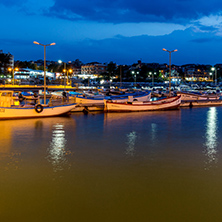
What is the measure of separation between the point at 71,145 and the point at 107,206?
9441mm

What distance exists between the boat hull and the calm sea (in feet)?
21.4

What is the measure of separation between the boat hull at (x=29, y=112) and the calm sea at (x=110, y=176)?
653cm

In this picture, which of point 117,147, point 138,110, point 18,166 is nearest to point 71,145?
point 117,147

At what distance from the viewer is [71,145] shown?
60.6 ft

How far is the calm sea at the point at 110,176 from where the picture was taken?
29.8ft

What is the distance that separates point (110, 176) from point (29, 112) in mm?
19124

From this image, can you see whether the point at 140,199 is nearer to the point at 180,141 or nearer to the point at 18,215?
the point at 18,215

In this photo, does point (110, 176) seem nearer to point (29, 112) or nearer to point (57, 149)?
point (57, 149)

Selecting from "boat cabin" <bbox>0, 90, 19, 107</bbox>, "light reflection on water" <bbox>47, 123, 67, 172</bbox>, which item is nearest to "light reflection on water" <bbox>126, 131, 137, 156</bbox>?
"light reflection on water" <bbox>47, 123, 67, 172</bbox>

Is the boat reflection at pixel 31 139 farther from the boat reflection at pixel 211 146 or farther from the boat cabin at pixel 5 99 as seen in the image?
the boat reflection at pixel 211 146

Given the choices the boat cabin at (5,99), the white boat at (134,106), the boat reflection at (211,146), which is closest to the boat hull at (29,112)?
the boat cabin at (5,99)

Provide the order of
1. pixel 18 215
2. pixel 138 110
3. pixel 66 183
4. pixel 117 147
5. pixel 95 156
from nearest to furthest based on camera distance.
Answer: pixel 18 215 < pixel 66 183 < pixel 95 156 < pixel 117 147 < pixel 138 110

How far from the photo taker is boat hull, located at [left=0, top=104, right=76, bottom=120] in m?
28.4

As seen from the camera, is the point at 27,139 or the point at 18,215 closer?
the point at 18,215
